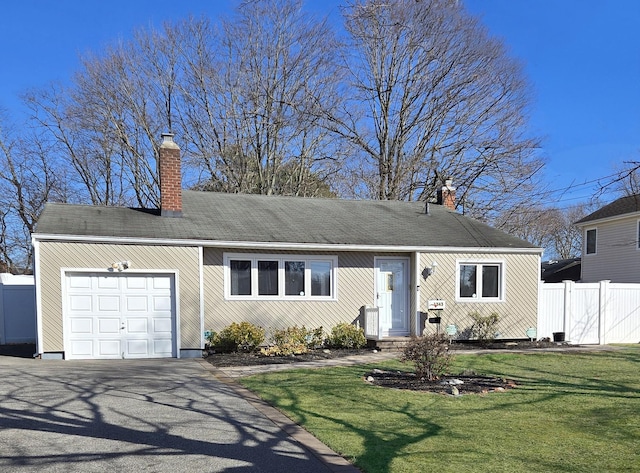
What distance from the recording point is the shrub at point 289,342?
35.5 ft

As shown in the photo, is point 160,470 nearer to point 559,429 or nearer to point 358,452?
point 358,452

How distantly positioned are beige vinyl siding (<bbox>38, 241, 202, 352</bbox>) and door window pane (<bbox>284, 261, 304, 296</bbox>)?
92.0 inches

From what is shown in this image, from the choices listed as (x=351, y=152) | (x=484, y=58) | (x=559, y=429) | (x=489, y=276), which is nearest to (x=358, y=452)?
(x=559, y=429)

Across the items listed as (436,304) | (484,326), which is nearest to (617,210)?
(484,326)

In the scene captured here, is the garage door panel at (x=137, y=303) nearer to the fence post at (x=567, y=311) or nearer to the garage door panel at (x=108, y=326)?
the garage door panel at (x=108, y=326)

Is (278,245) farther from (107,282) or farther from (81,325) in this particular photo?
(81,325)

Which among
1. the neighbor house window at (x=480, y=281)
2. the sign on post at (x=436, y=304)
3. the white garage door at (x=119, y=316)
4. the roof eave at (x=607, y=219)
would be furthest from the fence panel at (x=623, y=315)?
the white garage door at (x=119, y=316)

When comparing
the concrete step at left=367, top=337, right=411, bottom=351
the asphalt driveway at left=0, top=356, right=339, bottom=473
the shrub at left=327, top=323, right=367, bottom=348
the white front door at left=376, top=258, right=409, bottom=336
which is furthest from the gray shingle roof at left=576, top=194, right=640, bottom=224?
the asphalt driveway at left=0, top=356, right=339, bottom=473

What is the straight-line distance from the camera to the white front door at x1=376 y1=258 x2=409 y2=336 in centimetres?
1275

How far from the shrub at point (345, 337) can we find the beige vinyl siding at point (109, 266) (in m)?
3.45

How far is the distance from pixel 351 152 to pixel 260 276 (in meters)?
13.6

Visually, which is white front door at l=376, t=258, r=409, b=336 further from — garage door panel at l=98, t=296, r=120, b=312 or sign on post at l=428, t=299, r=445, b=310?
garage door panel at l=98, t=296, r=120, b=312

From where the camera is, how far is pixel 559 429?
5176 mm

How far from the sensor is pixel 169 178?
11.9m
